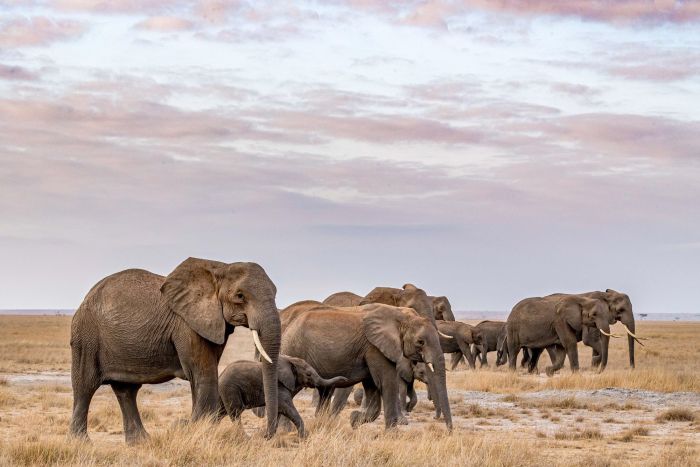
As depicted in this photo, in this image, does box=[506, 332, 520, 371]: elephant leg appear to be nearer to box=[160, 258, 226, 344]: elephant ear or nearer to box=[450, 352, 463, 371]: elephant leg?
box=[450, 352, 463, 371]: elephant leg

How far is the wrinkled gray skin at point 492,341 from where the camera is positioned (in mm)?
41562

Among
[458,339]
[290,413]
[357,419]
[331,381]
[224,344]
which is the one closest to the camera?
[224,344]

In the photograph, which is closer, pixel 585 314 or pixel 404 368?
pixel 404 368

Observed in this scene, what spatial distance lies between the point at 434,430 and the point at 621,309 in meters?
21.9

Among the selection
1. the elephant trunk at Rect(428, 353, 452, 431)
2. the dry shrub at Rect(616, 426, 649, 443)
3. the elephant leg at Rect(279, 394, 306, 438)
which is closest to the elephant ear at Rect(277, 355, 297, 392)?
the elephant leg at Rect(279, 394, 306, 438)

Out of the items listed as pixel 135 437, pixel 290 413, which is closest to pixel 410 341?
→ pixel 290 413

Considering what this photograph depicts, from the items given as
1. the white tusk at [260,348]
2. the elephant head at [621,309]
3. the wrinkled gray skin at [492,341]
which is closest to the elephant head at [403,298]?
the white tusk at [260,348]

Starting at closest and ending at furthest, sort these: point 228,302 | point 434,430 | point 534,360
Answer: point 228,302, point 434,430, point 534,360

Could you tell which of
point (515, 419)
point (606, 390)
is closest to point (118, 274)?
point (515, 419)

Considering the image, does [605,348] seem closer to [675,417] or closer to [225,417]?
[675,417]

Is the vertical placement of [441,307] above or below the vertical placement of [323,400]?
above

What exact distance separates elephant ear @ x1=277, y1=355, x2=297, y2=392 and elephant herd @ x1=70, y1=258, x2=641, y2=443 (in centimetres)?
3

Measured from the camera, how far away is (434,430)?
16984 millimetres

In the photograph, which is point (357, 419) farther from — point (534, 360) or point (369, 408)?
point (534, 360)
